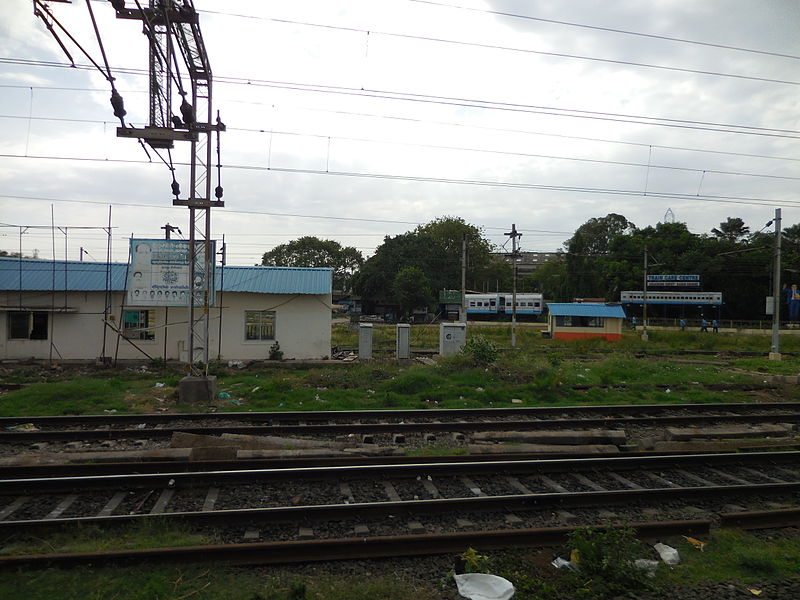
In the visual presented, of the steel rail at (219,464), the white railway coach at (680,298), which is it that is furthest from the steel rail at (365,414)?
the white railway coach at (680,298)

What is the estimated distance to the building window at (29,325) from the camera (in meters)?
21.3

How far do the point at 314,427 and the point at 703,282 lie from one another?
65.3m

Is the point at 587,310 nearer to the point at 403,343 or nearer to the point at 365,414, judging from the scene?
the point at 403,343

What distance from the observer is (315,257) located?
78.1 meters

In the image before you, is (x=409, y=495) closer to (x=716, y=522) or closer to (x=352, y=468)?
(x=352, y=468)

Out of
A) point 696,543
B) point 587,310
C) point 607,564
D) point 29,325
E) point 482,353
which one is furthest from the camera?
point 587,310

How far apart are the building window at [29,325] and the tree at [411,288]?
135 feet

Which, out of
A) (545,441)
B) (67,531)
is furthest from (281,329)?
(67,531)

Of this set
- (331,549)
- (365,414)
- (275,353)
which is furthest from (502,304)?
(331,549)

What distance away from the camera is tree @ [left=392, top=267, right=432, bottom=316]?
59.7m

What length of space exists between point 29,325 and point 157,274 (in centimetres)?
749

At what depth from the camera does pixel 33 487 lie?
22.2 feet

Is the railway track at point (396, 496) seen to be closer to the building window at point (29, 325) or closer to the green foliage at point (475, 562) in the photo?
the green foliage at point (475, 562)

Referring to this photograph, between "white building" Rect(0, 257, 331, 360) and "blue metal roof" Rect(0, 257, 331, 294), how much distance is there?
0.13ft
